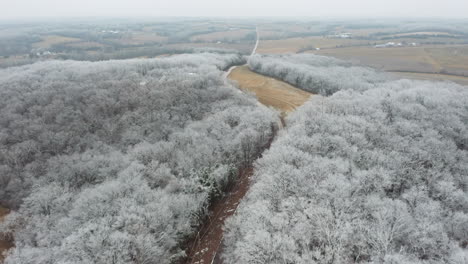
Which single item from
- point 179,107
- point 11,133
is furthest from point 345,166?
point 11,133

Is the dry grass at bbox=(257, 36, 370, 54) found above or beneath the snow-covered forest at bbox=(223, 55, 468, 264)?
above

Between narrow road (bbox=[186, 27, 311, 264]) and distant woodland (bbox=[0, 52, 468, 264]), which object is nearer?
distant woodland (bbox=[0, 52, 468, 264])

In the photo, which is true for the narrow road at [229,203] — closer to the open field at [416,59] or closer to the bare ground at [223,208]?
the bare ground at [223,208]

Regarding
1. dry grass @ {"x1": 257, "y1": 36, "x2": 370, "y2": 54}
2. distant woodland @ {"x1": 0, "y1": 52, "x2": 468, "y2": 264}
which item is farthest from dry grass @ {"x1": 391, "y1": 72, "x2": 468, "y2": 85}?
dry grass @ {"x1": 257, "y1": 36, "x2": 370, "y2": 54}

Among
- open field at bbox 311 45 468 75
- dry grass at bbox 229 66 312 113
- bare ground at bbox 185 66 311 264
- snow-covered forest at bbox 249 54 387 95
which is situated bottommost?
bare ground at bbox 185 66 311 264

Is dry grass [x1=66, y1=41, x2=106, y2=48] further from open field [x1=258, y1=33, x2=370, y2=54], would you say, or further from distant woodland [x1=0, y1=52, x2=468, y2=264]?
open field [x1=258, y1=33, x2=370, y2=54]

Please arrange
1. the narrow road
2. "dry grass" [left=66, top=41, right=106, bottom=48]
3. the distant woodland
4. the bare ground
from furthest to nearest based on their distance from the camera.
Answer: "dry grass" [left=66, top=41, right=106, bottom=48]
the narrow road
the bare ground
the distant woodland

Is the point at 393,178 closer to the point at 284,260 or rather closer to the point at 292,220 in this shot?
the point at 292,220

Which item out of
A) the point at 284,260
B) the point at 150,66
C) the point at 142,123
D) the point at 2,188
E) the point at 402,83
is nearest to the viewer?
the point at 284,260
